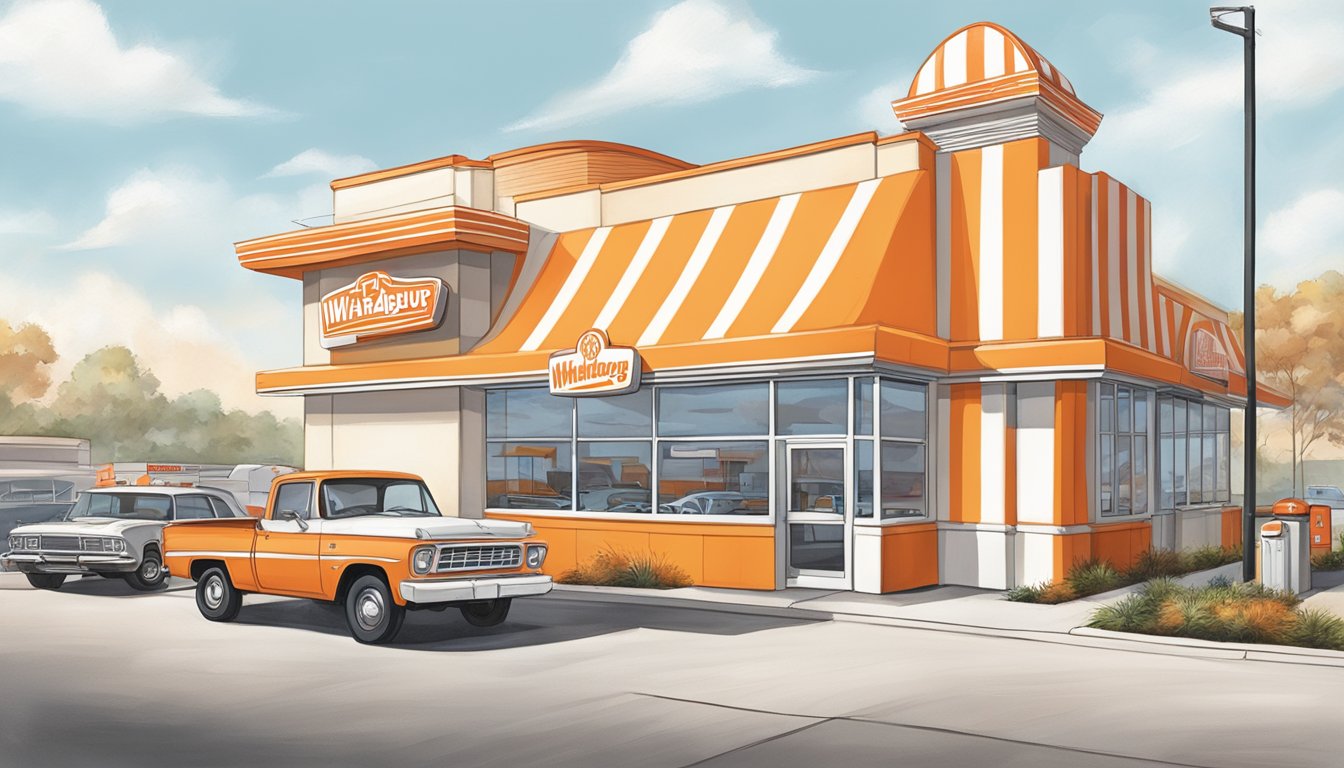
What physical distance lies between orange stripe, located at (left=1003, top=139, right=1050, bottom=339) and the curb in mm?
6277

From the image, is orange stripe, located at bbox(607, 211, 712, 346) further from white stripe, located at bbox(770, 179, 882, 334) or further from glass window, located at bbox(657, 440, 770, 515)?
white stripe, located at bbox(770, 179, 882, 334)

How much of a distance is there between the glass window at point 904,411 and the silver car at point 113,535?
430 inches

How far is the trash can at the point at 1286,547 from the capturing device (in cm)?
1786

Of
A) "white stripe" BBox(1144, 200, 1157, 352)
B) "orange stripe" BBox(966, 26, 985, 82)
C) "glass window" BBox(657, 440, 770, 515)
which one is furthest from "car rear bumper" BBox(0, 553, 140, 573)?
"white stripe" BBox(1144, 200, 1157, 352)

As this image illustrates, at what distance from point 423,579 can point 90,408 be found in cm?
14187

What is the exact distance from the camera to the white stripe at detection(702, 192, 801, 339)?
20.7 metres

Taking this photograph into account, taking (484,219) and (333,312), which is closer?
(484,219)

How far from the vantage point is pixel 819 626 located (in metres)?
16.1

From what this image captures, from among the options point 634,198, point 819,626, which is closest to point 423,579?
point 819,626

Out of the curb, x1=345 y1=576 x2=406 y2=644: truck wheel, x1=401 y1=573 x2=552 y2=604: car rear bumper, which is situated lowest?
the curb

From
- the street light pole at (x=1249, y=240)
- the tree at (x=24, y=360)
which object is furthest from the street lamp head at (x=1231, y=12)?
the tree at (x=24, y=360)

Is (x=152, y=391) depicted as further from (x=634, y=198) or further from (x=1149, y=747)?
(x=1149, y=747)

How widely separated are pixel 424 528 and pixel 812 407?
7.93 metres

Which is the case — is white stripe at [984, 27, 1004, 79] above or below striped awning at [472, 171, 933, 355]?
above
